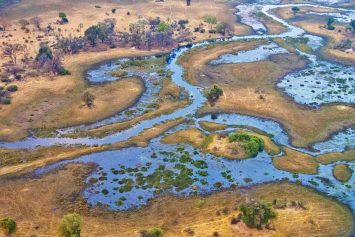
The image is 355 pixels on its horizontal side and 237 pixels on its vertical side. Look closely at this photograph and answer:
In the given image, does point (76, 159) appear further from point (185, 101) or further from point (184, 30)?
point (184, 30)

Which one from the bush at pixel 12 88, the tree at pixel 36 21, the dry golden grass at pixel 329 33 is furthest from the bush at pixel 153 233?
the tree at pixel 36 21

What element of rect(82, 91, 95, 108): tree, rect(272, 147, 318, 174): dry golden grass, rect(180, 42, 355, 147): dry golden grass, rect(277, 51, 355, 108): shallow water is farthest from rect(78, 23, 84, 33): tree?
rect(272, 147, 318, 174): dry golden grass

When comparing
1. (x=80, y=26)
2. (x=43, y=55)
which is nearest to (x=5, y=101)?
(x=43, y=55)

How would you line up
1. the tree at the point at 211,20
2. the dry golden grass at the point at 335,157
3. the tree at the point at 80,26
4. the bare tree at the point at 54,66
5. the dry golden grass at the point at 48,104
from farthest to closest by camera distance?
the tree at the point at 211,20 → the tree at the point at 80,26 → the bare tree at the point at 54,66 → the dry golden grass at the point at 48,104 → the dry golden grass at the point at 335,157

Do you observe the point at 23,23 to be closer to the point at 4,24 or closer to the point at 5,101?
the point at 4,24

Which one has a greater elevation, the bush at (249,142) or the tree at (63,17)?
the tree at (63,17)

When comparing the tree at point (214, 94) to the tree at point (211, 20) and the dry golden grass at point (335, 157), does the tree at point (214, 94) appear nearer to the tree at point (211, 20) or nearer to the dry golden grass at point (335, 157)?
the dry golden grass at point (335, 157)

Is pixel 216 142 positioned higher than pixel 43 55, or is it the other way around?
pixel 43 55
